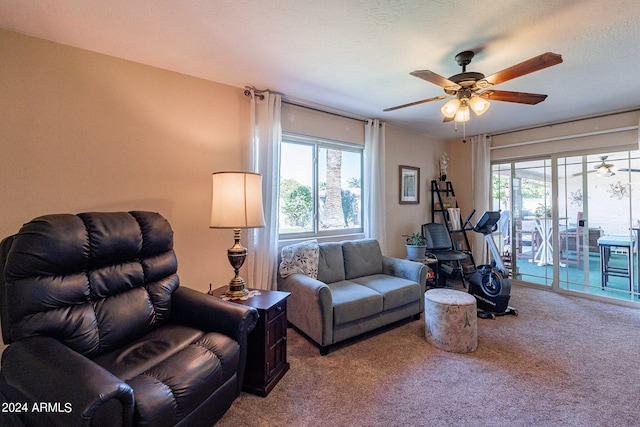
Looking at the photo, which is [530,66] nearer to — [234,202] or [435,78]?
[435,78]

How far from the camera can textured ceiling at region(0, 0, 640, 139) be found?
168 centimetres

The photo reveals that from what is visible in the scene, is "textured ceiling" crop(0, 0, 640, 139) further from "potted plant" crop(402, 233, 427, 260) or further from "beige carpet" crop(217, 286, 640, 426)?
"beige carpet" crop(217, 286, 640, 426)

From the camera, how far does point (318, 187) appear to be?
3.50m

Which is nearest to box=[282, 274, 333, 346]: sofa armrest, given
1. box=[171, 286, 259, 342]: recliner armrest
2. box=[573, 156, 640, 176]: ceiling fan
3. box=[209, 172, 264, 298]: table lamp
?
box=[209, 172, 264, 298]: table lamp

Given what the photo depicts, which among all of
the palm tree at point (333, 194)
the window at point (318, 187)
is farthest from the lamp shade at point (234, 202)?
the palm tree at point (333, 194)

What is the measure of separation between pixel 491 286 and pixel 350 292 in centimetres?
182

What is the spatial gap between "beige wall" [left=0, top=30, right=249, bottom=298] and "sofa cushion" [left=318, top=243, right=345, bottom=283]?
974 millimetres

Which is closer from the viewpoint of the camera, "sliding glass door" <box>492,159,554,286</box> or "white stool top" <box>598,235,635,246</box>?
"white stool top" <box>598,235,635,246</box>

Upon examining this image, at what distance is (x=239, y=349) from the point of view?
165 cm

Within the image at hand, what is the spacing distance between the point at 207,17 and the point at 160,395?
6.99ft

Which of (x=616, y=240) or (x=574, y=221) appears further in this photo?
(x=574, y=221)

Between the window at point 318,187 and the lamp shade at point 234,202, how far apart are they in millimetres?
1119

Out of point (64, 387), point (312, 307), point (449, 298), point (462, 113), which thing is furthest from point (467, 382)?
point (64, 387)

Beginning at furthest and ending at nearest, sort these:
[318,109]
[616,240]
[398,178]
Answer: [398,178] < [616,240] < [318,109]
